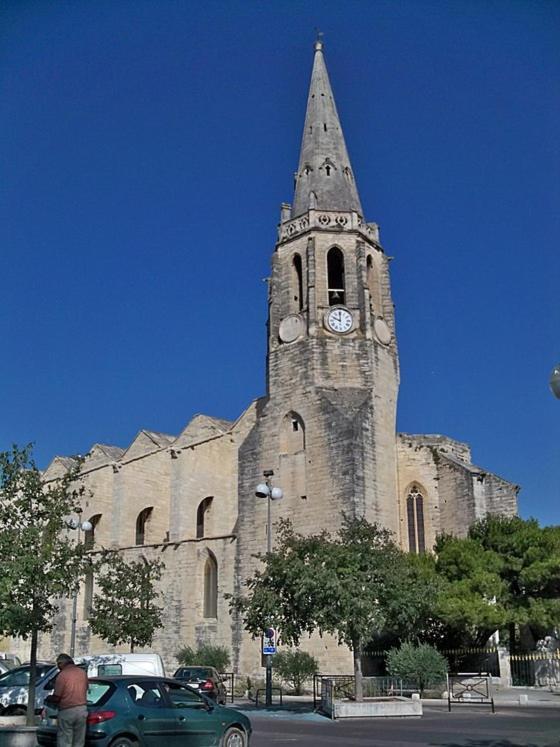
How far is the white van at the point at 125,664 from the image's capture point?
17.4 m

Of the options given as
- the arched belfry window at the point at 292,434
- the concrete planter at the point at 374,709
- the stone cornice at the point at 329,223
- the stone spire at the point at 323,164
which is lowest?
the concrete planter at the point at 374,709

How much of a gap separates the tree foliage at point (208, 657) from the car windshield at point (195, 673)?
887 centimetres

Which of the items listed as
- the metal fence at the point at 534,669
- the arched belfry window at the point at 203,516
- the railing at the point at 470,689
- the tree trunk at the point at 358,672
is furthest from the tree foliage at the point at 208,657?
the tree trunk at the point at 358,672

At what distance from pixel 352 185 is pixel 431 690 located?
23.2 m

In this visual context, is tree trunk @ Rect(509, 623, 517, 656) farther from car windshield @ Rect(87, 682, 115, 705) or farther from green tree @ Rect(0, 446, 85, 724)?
car windshield @ Rect(87, 682, 115, 705)

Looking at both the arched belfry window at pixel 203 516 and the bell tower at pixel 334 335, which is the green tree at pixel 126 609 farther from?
the arched belfry window at pixel 203 516

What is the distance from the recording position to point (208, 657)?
32.2 metres

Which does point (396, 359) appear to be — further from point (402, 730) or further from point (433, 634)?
point (402, 730)

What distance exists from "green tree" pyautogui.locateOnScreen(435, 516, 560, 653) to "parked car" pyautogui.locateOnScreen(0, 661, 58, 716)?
1355 centimetres

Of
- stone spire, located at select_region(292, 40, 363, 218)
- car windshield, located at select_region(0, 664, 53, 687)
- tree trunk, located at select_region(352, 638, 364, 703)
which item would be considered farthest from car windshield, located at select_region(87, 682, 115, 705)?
stone spire, located at select_region(292, 40, 363, 218)

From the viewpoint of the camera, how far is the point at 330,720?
61.4 feet

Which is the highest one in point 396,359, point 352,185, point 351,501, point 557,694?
point 352,185

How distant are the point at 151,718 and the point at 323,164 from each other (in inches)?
1266

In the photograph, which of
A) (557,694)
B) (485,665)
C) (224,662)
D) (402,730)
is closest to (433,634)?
(485,665)
